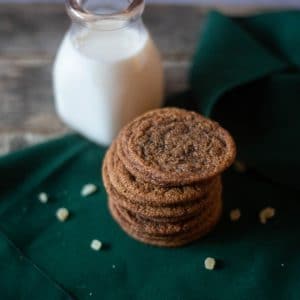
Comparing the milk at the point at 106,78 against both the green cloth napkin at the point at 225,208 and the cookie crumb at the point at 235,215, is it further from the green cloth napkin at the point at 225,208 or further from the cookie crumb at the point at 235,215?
the cookie crumb at the point at 235,215

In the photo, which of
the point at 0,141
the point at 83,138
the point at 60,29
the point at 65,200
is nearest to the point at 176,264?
the point at 65,200

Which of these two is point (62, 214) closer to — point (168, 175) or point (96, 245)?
point (96, 245)

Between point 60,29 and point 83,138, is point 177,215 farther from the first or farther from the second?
point 60,29

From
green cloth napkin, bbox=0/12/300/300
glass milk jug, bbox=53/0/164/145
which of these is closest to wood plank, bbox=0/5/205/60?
green cloth napkin, bbox=0/12/300/300

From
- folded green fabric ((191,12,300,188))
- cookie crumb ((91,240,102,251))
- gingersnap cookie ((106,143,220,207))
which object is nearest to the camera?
gingersnap cookie ((106,143,220,207))

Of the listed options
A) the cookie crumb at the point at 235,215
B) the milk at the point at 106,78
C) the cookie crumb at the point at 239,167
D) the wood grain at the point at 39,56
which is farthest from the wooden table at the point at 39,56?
the cookie crumb at the point at 235,215

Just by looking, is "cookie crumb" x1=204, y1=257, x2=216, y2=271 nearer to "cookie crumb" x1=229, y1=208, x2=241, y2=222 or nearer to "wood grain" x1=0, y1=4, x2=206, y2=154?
"cookie crumb" x1=229, y1=208, x2=241, y2=222
